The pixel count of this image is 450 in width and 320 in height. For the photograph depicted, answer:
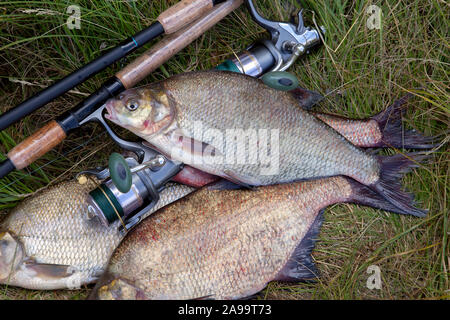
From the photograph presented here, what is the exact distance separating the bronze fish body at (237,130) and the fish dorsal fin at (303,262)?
310 mm

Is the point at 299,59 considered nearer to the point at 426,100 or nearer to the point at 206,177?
the point at 426,100

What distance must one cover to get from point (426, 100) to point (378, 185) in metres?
0.68

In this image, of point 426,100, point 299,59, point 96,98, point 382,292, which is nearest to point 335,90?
point 299,59

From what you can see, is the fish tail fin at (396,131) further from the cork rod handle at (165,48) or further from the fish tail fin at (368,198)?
the cork rod handle at (165,48)

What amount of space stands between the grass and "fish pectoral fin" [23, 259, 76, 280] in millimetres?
189

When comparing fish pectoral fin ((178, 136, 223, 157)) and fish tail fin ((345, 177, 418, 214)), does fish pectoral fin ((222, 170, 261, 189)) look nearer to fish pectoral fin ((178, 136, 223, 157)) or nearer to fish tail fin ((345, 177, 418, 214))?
fish pectoral fin ((178, 136, 223, 157))

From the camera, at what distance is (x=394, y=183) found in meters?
2.43

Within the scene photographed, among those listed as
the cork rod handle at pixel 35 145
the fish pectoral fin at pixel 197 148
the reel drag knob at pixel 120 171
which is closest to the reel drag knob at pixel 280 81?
the fish pectoral fin at pixel 197 148

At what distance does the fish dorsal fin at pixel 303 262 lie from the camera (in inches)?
93.4

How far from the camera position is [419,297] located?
246 centimetres

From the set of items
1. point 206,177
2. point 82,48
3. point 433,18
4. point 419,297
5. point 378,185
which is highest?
point 82,48

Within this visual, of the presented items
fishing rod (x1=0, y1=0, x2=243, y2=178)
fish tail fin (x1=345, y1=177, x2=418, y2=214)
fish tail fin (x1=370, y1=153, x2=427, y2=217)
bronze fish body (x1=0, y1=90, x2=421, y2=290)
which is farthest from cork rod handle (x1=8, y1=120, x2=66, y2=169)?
fish tail fin (x1=370, y1=153, x2=427, y2=217)

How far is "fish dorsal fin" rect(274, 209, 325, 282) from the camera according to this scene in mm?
2371

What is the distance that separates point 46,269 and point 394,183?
1940 mm
